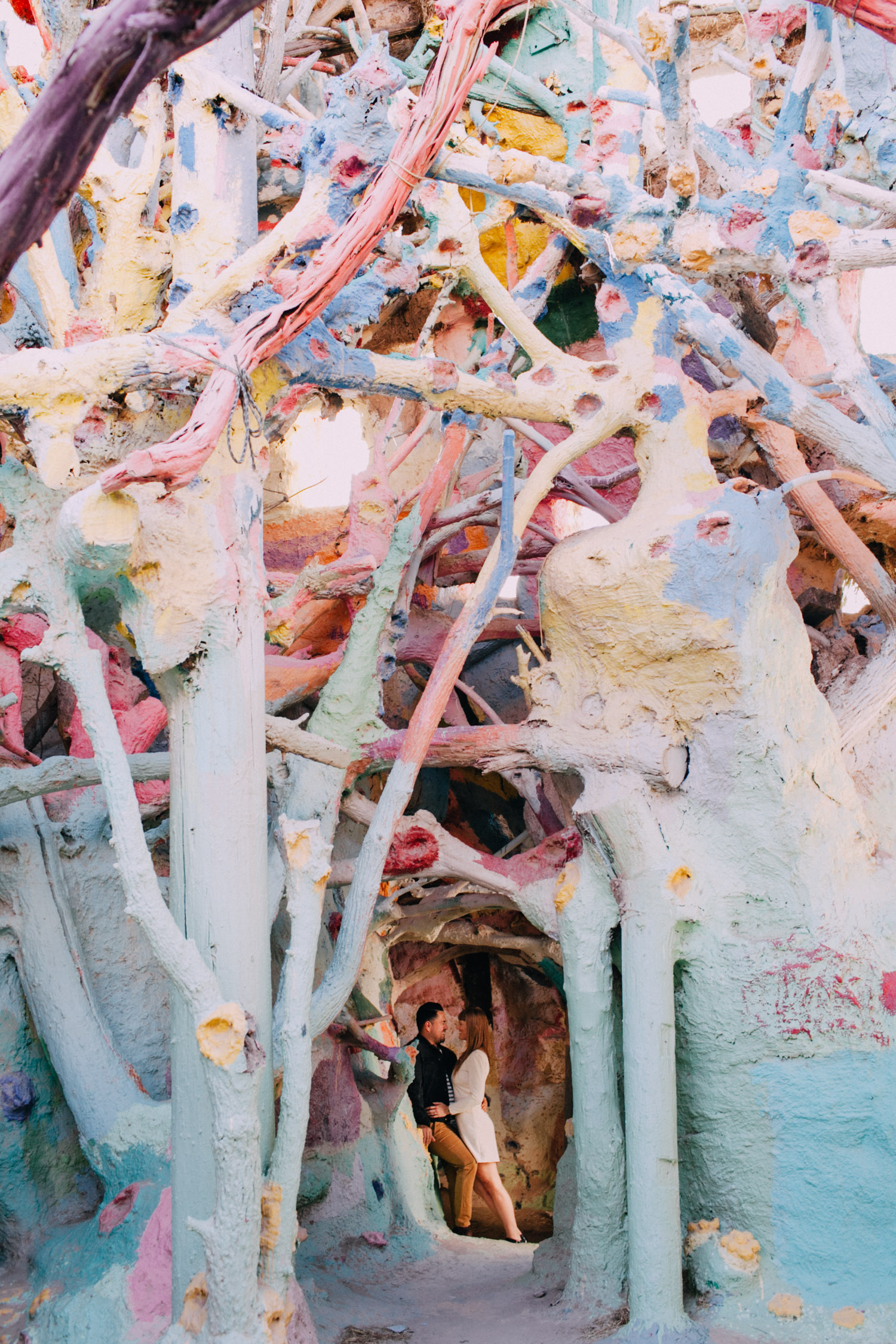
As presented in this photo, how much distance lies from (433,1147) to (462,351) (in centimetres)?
493

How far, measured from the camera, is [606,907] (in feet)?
13.2

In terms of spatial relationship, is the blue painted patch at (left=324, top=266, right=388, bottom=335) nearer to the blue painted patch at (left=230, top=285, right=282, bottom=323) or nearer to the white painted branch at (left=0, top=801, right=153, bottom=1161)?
the blue painted patch at (left=230, top=285, right=282, bottom=323)

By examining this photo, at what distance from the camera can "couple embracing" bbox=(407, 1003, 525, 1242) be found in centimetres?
639

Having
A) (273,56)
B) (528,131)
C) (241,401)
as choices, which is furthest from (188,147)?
(528,131)

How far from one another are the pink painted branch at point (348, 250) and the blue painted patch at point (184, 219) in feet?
2.05

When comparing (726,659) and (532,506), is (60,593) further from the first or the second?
(726,659)

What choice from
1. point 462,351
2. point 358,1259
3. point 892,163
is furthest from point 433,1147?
point 892,163

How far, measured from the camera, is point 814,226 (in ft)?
11.8

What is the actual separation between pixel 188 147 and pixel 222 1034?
2.91m

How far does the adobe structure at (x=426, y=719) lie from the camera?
3.20m

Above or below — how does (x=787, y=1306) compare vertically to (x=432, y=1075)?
below

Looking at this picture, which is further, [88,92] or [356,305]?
[356,305]

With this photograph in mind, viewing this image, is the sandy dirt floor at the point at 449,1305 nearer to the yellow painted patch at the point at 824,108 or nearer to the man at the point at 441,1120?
the man at the point at 441,1120

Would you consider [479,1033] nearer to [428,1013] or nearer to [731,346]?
[428,1013]
